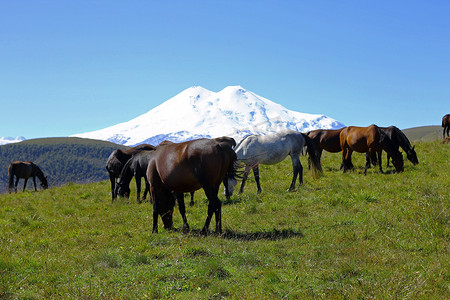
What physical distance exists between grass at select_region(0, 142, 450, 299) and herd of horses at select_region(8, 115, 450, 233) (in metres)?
1.00

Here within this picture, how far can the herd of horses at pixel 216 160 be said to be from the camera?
9164 mm

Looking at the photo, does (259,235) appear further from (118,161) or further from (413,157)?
(413,157)

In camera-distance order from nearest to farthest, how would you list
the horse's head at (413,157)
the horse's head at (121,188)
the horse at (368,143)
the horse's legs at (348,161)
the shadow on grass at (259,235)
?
the shadow on grass at (259,235) < the horse's head at (121,188) < the horse at (368,143) < the horse's head at (413,157) < the horse's legs at (348,161)

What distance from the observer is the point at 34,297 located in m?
5.55

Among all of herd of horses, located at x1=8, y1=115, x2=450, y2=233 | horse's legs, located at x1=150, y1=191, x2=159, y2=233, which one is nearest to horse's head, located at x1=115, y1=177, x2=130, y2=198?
herd of horses, located at x1=8, y1=115, x2=450, y2=233

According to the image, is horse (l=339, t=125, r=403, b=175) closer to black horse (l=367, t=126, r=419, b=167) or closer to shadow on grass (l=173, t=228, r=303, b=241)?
black horse (l=367, t=126, r=419, b=167)

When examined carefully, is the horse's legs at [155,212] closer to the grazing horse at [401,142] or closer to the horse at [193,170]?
the horse at [193,170]

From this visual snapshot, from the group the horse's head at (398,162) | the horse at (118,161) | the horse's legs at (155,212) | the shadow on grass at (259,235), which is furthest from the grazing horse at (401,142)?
the horse's legs at (155,212)

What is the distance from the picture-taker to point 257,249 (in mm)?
7516

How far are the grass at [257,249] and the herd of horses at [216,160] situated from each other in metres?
1.00

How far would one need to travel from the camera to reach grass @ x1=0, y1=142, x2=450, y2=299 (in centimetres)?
550

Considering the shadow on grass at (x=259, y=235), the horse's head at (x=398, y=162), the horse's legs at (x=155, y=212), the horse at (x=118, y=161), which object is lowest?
the shadow on grass at (x=259, y=235)

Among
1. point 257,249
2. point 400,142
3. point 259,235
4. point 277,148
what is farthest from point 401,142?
point 257,249

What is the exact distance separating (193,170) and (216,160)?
651mm
